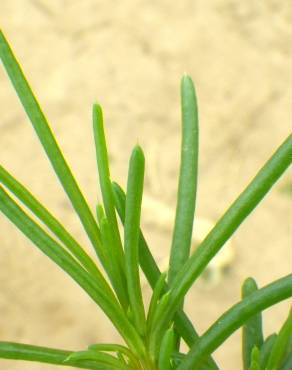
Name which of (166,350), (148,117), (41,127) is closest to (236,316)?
(166,350)

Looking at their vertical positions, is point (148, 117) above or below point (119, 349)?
above

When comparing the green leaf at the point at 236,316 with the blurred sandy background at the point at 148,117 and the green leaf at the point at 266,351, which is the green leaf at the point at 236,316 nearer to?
the green leaf at the point at 266,351

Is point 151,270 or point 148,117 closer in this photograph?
point 151,270

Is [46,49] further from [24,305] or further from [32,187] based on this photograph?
[24,305]

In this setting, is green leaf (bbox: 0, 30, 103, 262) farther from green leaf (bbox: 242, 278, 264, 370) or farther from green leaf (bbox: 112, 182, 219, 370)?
green leaf (bbox: 242, 278, 264, 370)

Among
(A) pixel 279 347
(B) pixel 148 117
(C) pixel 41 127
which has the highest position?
(B) pixel 148 117

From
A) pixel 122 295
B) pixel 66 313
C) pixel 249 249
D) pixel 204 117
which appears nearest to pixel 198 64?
pixel 204 117

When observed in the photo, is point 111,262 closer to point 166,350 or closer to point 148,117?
point 166,350
